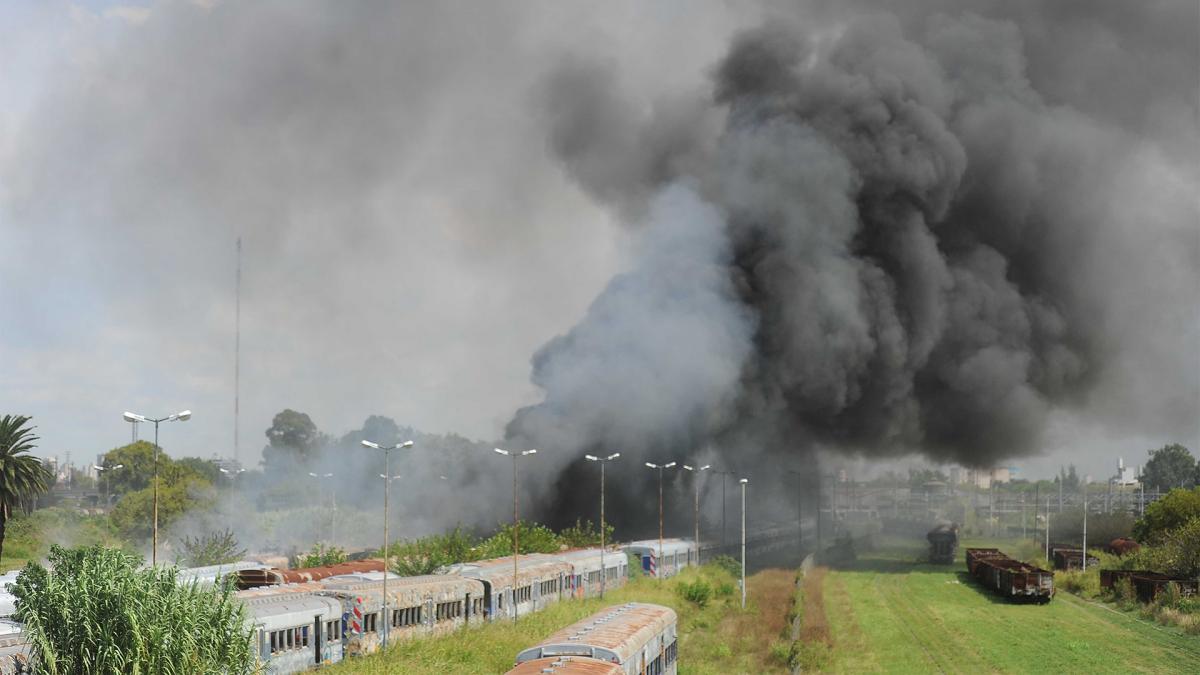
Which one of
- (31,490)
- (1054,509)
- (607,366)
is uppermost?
(607,366)

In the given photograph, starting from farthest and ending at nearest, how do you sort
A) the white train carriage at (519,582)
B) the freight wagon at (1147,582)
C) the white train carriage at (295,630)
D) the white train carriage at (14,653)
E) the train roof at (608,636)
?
the freight wagon at (1147,582) → the white train carriage at (519,582) → the white train carriage at (295,630) → the train roof at (608,636) → the white train carriage at (14,653)

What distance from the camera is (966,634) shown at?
182 feet

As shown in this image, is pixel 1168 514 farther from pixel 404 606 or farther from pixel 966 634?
pixel 404 606

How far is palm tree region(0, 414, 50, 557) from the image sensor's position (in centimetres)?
6869

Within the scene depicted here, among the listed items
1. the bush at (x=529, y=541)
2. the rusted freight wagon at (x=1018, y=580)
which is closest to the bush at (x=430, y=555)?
the bush at (x=529, y=541)

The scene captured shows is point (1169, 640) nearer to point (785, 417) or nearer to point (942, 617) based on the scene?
point (942, 617)

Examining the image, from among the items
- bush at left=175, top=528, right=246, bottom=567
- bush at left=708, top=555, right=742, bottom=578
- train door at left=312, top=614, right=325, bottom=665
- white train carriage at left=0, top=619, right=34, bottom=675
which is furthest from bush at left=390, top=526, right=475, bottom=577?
white train carriage at left=0, top=619, right=34, bottom=675

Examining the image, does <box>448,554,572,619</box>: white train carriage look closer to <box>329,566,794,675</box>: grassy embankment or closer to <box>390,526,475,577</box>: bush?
<box>329,566,794,675</box>: grassy embankment

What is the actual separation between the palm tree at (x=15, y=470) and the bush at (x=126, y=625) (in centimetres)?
4825

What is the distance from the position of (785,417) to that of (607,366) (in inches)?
694

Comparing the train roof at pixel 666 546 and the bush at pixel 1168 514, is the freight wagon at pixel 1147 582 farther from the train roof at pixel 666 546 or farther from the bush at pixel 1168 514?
the train roof at pixel 666 546

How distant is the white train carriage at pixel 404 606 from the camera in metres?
41.3

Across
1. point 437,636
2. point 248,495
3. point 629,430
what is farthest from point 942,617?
point 248,495

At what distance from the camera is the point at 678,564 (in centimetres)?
8419
